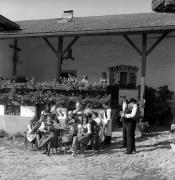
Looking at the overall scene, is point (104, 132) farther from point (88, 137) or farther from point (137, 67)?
point (137, 67)

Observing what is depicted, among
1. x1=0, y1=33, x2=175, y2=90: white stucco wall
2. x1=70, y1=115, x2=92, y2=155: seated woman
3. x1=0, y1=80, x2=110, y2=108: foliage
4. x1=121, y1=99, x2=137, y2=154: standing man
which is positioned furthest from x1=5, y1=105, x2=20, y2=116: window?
x1=121, y1=99, x2=137, y2=154: standing man

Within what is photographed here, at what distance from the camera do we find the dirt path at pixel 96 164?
8.23m

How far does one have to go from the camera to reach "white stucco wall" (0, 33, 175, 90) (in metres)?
16.1

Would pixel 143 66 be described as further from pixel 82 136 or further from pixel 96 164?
pixel 96 164

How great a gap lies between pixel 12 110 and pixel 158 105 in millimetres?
5394

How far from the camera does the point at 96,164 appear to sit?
9422mm

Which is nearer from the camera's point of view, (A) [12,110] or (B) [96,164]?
(B) [96,164]

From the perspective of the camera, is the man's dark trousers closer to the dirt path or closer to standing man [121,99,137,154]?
standing man [121,99,137,154]

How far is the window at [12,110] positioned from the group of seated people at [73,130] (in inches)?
104

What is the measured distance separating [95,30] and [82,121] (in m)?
4.21

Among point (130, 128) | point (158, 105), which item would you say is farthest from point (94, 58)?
point (130, 128)

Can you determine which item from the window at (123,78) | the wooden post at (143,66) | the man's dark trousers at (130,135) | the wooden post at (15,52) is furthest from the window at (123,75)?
the man's dark trousers at (130,135)

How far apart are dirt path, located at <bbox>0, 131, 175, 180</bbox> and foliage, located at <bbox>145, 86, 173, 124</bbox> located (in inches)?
128

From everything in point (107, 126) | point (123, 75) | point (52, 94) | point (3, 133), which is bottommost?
point (3, 133)
